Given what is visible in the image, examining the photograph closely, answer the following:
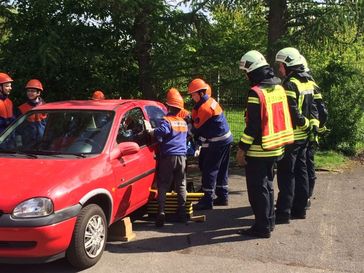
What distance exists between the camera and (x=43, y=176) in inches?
183

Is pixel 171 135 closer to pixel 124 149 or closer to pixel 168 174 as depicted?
pixel 168 174

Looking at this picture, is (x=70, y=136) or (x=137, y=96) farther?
(x=137, y=96)

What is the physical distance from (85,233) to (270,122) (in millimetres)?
2401

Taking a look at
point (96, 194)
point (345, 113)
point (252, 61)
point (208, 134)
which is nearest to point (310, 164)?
point (208, 134)

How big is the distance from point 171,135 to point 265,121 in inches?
49.2

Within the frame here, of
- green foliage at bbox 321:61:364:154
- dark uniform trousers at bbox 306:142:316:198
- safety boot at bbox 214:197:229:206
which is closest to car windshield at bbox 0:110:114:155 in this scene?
safety boot at bbox 214:197:229:206

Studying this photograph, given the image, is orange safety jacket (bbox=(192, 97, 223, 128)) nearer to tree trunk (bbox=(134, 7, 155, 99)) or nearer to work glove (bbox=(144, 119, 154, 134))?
work glove (bbox=(144, 119, 154, 134))

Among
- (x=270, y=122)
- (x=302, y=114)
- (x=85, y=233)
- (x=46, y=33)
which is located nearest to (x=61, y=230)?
(x=85, y=233)

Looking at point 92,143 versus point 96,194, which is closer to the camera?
point 96,194

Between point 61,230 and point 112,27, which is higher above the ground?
point 112,27

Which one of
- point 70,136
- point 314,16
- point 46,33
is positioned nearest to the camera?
point 70,136

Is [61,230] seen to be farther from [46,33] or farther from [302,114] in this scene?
[46,33]

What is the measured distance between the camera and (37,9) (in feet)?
34.8

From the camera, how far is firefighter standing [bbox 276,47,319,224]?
20.6 feet
